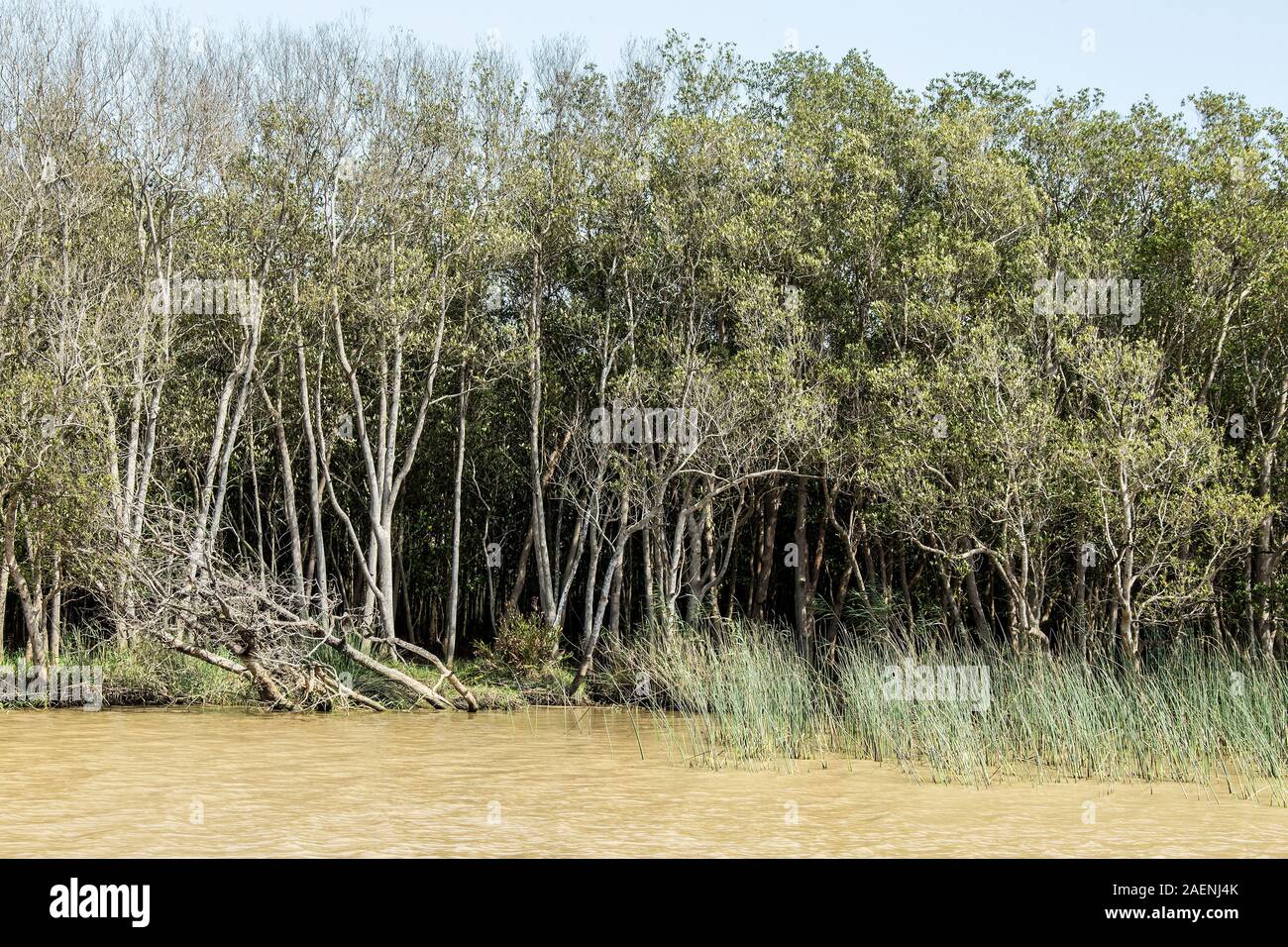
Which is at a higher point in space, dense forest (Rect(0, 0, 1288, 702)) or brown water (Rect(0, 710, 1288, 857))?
dense forest (Rect(0, 0, 1288, 702))

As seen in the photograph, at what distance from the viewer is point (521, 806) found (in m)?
12.8

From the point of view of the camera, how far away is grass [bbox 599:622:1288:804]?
14.0m

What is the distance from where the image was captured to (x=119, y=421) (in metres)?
25.8

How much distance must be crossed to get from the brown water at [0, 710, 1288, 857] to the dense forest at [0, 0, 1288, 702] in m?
3.68

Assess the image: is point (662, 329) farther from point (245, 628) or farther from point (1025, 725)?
point (1025, 725)

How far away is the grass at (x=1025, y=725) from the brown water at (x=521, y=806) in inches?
19.0

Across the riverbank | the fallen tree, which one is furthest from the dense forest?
the riverbank

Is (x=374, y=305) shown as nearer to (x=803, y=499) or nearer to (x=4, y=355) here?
(x=4, y=355)

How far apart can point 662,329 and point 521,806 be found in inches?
609

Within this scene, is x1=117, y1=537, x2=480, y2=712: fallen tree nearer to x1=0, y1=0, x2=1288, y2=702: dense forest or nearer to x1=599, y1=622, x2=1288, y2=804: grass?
x1=0, y1=0, x2=1288, y2=702: dense forest

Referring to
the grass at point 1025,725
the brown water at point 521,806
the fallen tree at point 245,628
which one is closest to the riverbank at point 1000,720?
the grass at point 1025,725

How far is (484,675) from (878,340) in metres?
10.1

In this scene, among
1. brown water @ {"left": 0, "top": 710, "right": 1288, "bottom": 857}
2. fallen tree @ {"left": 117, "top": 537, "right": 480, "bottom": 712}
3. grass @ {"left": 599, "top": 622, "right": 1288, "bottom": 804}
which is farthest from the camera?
fallen tree @ {"left": 117, "top": 537, "right": 480, "bottom": 712}
